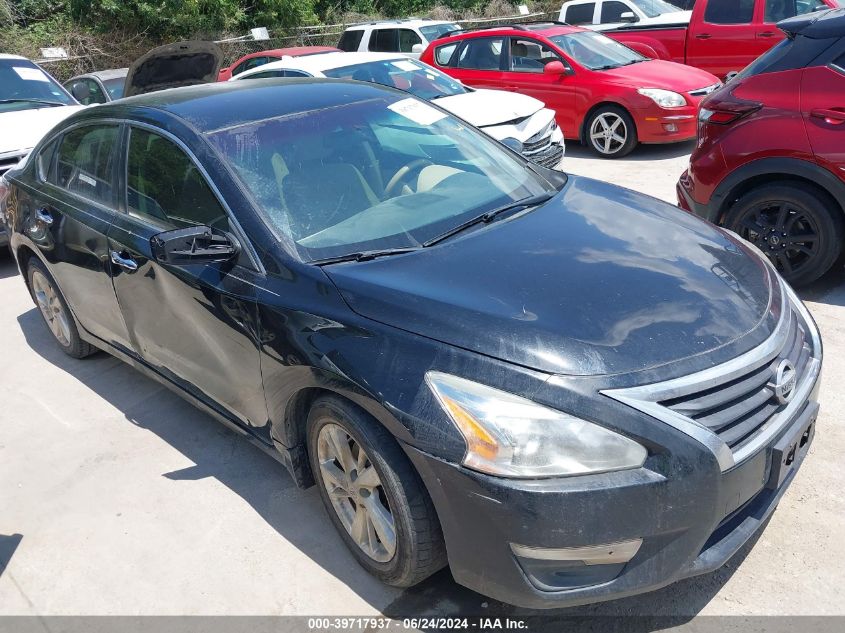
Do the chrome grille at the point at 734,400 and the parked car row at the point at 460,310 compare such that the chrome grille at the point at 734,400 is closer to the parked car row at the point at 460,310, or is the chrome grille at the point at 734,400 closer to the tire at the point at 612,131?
the parked car row at the point at 460,310

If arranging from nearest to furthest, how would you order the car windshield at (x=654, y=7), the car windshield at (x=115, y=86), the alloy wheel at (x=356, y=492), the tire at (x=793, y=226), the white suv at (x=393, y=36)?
the alloy wheel at (x=356, y=492), the tire at (x=793, y=226), the car windshield at (x=115, y=86), the car windshield at (x=654, y=7), the white suv at (x=393, y=36)

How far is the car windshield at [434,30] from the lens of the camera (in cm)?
1384

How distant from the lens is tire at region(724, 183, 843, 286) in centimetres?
473

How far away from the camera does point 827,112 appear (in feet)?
15.2

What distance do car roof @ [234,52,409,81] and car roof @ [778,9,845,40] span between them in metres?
4.64

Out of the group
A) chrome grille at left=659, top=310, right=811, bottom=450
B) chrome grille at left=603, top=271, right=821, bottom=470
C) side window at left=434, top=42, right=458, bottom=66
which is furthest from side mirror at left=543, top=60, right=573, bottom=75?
chrome grille at left=659, top=310, right=811, bottom=450

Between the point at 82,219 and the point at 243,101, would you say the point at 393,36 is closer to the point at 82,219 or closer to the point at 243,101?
the point at 82,219

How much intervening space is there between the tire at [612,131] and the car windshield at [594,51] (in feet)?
2.24

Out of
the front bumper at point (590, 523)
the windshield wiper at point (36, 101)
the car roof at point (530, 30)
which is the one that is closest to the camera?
the front bumper at point (590, 523)

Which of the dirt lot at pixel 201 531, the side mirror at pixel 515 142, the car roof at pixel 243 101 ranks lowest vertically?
the dirt lot at pixel 201 531

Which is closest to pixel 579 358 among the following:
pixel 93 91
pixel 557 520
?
pixel 557 520

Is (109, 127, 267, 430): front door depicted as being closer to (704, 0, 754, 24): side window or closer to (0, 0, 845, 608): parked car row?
(0, 0, 845, 608): parked car row

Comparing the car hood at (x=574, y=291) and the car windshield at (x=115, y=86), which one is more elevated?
the car hood at (x=574, y=291)

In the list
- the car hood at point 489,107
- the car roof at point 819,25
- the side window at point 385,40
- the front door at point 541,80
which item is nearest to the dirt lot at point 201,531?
the car roof at point 819,25
